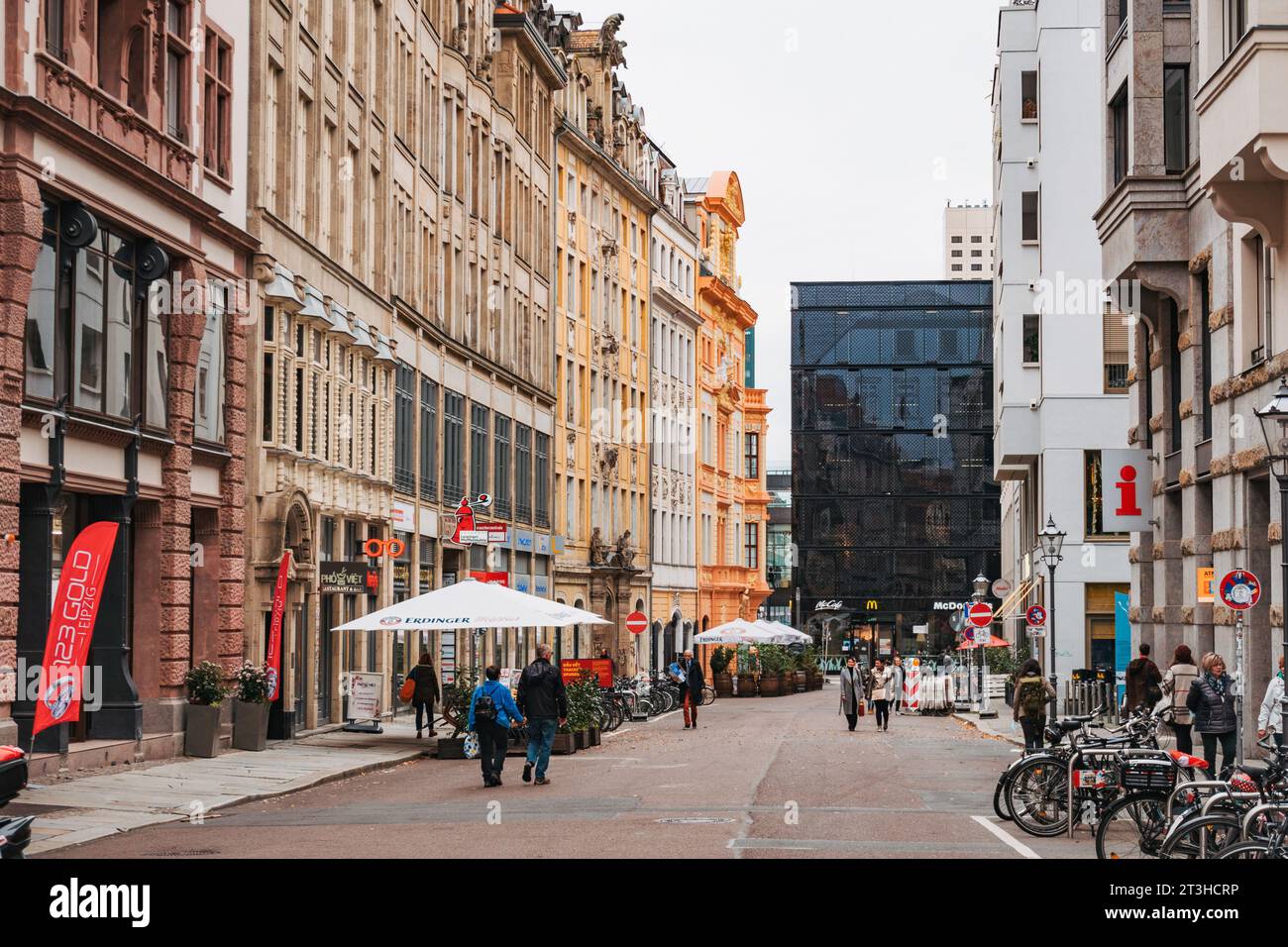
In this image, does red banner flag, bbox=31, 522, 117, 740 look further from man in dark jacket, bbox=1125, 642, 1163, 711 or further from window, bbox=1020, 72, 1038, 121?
window, bbox=1020, 72, 1038, 121

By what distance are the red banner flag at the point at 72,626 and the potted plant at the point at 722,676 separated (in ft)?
161

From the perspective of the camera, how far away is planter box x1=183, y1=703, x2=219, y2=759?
27.9 m

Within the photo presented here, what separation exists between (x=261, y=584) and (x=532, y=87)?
105 ft

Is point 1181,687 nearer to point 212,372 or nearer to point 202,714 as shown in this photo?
point 202,714

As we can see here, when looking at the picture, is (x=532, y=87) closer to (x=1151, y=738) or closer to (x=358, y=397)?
(x=358, y=397)

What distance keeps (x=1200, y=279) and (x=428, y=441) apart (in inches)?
832

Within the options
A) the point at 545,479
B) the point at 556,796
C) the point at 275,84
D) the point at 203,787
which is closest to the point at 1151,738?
the point at 556,796

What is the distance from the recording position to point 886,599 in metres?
119

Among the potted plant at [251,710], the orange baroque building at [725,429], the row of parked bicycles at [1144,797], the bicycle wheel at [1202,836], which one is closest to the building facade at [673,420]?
the orange baroque building at [725,429]

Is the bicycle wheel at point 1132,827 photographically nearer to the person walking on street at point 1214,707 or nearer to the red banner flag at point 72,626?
the person walking on street at point 1214,707

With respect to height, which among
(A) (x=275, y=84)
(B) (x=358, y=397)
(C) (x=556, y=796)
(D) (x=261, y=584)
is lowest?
(C) (x=556, y=796)

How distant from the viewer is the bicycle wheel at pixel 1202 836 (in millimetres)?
12719

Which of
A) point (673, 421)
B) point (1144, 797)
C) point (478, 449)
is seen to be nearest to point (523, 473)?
point (478, 449)

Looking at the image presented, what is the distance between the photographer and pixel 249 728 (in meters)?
29.6
